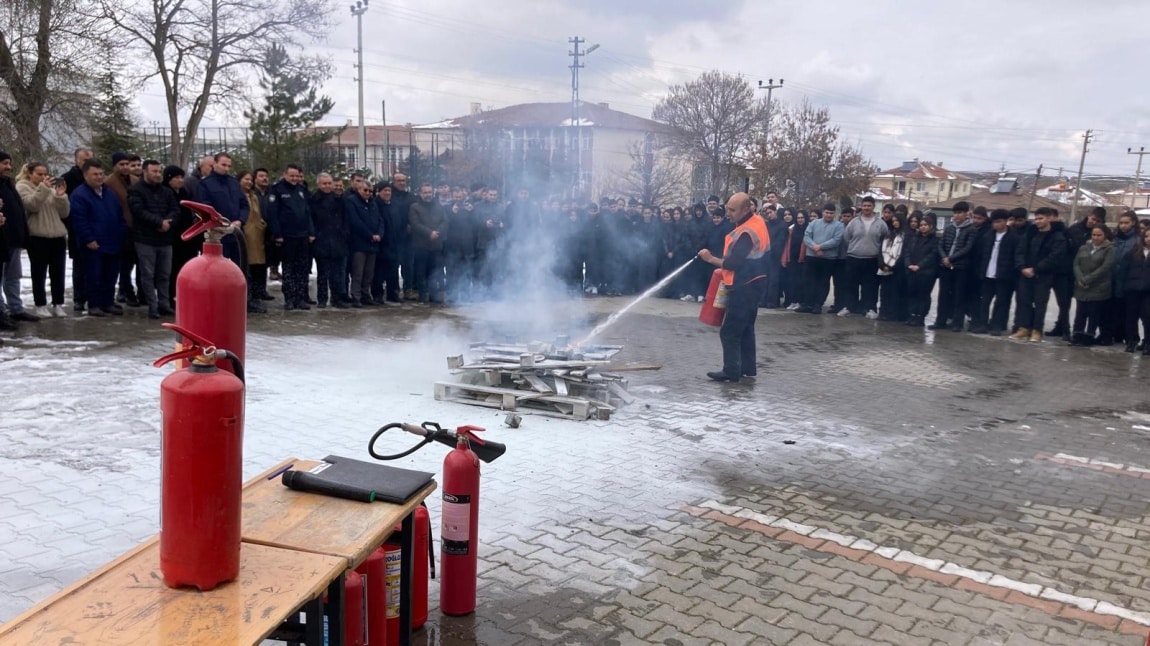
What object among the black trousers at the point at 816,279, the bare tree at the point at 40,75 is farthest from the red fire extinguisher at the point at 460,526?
the bare tree at the point at 40,75

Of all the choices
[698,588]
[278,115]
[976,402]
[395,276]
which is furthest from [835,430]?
[278,115]

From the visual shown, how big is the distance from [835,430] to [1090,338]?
7931 mm

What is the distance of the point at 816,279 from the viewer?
14922 millimetres

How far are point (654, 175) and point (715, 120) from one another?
499 cm

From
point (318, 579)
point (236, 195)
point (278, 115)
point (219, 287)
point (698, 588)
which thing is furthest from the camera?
point (278, 115)

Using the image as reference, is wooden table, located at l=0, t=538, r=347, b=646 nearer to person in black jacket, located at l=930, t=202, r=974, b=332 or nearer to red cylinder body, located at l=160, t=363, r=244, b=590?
red cylinder body, located at l=160, t=363, r=244, b=590

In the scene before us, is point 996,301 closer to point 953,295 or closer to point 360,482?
point 953,295

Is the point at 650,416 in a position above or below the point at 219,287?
below

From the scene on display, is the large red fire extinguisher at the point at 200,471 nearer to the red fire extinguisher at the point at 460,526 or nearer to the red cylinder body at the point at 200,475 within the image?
the red cylinder body at the point at 200,475

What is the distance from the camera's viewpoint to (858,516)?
5035 mm

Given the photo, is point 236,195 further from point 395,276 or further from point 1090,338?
point 1090,338

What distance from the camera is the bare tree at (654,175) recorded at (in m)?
39.8

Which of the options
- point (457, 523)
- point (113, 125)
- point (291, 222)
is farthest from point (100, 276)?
point (113, 125)

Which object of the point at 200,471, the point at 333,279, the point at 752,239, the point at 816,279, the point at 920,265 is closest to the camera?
the point at 200,471
